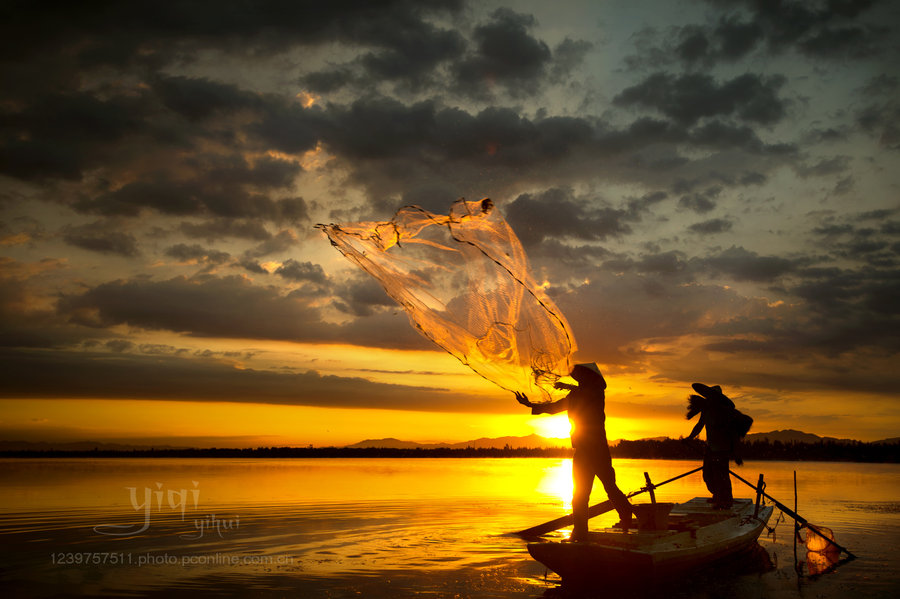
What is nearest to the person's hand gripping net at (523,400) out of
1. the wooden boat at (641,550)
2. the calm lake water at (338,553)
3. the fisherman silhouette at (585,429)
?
the fisherman silhouette at (585,429)

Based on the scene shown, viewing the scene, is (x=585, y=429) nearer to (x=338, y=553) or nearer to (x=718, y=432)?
(x=718, y=432)

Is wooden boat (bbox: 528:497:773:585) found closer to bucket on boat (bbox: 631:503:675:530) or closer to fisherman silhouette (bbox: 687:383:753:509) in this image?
bucket on boat (bbox: 631:503:675:530)

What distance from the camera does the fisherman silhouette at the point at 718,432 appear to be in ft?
59.1

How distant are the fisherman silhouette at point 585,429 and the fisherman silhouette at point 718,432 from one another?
6146 mm

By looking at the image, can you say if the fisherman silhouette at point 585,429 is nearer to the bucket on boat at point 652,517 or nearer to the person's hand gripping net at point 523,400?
the person's hand gripping net at point 523,400

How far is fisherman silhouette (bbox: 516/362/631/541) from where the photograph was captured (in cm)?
1298

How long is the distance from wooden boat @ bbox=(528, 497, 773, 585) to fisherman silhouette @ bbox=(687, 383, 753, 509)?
214 cm

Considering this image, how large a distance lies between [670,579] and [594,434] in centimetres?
338

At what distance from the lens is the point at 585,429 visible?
1297 cm

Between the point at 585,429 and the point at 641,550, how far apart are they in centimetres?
241

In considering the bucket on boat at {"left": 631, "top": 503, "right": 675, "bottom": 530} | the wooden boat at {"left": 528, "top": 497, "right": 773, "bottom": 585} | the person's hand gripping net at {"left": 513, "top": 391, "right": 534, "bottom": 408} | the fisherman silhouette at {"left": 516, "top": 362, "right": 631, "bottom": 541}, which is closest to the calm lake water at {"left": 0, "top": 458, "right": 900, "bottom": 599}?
the wooden boat at {"left": 528, "top": 497, "right": 773, "bottom": 585}

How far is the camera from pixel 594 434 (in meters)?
13.0

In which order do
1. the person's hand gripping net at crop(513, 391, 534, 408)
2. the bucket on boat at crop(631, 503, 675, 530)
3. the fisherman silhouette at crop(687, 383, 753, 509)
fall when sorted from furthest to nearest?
the fisherman silhouette at crop(687, 383, 753, 509), the bucket on boat at crop(631, 503, 675, 530), the person's hand gripping net at crop(513, 391, 534, 408)

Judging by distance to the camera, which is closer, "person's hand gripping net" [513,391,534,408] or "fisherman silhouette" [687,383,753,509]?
"person's hand gripping net" [513,391,534,408]
